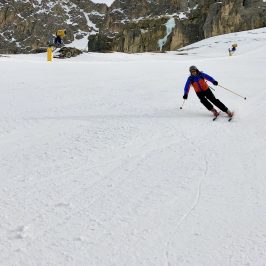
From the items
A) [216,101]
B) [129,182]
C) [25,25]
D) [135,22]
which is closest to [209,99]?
[216,101]

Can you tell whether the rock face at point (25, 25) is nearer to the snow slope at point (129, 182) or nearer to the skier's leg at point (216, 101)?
the snow slope at point (129, 182)

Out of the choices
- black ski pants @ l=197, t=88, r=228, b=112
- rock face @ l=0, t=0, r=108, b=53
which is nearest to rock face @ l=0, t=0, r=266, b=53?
rock face @ l=0, t=0, r=108, b=53

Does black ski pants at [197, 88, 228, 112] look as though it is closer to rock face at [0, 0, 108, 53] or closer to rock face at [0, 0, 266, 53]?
rock face at [0, 0, 266, 53]

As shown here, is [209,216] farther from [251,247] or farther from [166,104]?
[166,104]

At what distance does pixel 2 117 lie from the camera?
375 inches

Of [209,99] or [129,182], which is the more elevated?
[209,99]

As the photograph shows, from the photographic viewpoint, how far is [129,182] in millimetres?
5875

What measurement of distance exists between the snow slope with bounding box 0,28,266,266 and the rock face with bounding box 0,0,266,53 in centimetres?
3030

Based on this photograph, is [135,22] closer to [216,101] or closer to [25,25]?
[216,101]

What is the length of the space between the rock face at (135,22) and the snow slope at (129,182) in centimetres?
3030

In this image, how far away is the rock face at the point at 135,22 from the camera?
7556 cm

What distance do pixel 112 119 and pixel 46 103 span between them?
2.46m

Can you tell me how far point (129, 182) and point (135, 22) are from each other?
308ft

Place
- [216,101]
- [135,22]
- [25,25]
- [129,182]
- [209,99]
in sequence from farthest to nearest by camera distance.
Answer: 1. [25,25]
2. [135,22]
3. [209,99]
4. [216,101]
5. [129,182]
